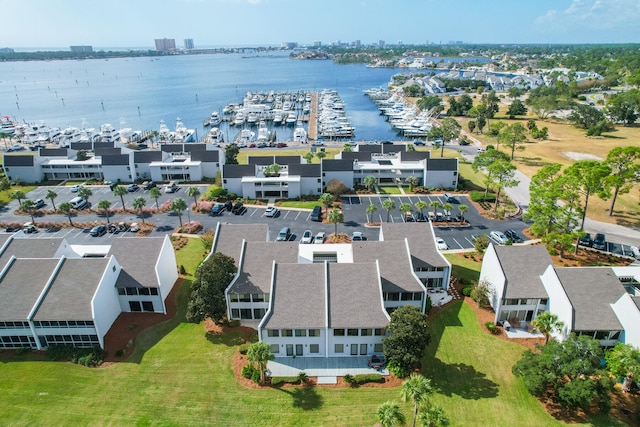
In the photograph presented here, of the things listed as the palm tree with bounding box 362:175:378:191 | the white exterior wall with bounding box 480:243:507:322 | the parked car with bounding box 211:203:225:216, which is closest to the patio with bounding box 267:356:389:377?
the white exterior wall with bounding box 480:243:507:322

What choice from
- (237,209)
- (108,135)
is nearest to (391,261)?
(237,209)

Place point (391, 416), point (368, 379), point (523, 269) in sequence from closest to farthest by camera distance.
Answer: point (391, 416), point (368, 379), point (523, 269)

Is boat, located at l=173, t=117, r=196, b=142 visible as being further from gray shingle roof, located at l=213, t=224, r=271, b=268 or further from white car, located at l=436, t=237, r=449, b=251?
white car, located at l=436, t=237, r=449, b=251

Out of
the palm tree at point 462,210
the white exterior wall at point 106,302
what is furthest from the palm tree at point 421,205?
the white exterior wall at point 106,302

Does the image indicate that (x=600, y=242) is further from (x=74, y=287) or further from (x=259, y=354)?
(x=74, y=287)

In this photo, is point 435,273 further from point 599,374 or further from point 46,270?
point 46,270

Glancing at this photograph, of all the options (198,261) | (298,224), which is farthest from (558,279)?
(198,261)
